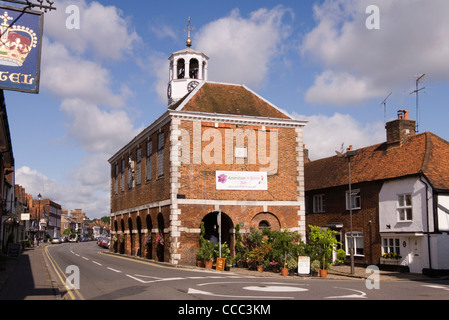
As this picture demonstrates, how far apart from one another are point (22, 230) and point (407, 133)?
5458cm

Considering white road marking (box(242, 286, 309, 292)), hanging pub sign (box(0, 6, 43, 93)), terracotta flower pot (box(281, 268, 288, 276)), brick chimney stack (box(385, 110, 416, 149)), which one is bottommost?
terracotta flower pot (box(281, 268, 288, 276))

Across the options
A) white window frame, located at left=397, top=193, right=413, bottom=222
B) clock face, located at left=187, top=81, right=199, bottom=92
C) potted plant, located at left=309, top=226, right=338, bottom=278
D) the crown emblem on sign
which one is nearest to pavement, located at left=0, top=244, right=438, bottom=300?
potted plant, located at left=309, top=226, right=338, bottom=278

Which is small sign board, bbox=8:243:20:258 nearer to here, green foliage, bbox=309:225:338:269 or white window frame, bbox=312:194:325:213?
green foliage, bbox=309:225:338:269

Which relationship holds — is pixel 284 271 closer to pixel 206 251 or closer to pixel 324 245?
pixel 324 245

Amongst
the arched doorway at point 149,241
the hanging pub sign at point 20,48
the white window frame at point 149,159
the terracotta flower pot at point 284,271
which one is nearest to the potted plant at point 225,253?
the terracotta flower pot at point 284,271

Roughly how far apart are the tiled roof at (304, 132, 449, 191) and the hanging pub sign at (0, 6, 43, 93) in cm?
2426

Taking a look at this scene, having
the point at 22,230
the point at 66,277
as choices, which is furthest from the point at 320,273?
the point at 22,230

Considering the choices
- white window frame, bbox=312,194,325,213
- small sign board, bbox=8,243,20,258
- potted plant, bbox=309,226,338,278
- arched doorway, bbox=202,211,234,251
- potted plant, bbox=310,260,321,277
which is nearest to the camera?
potted plant, bbox=310,260,321,277

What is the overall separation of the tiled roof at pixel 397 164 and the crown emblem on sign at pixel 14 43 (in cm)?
2446

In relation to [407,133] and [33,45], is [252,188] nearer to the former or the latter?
[407,133]

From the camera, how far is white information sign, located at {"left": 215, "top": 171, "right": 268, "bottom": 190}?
1233 inches

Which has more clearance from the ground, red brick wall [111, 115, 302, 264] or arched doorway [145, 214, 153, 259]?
red brick wall [111, 115, 302, 264]
